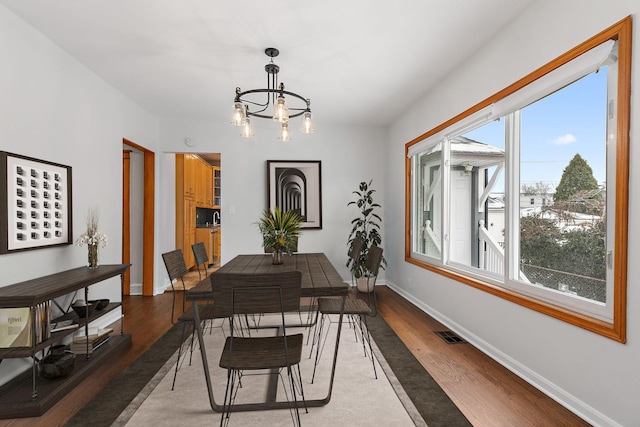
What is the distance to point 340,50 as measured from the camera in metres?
3.15

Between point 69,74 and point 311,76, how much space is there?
7.30 ft

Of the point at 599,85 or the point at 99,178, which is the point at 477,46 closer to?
the point at 599,85

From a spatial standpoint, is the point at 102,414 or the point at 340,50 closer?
the point at 102,414

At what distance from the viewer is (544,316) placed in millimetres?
2352

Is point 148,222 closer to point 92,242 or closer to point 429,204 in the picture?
point 92,242

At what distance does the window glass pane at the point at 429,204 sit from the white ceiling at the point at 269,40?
34.4 inches

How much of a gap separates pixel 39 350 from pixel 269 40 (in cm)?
273

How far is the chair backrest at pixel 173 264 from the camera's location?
8.77 ft

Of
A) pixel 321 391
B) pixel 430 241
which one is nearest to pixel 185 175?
pixel 430 241

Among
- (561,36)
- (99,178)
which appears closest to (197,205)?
(99,178)

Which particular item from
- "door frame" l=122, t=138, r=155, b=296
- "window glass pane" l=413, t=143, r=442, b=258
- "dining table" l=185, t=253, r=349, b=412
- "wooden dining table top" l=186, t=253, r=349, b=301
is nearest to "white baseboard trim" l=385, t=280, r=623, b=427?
"window glass pane" l=413, t=143, r=442, b=258

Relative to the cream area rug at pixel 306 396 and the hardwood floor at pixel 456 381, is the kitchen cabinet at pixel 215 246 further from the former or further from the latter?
the cream area rug at pixel 306 396

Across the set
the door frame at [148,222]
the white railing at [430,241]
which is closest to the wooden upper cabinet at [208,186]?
the door frame at [148,222]

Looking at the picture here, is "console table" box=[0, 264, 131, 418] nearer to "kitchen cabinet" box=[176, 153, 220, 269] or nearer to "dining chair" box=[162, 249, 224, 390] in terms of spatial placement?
"dining chair" box=[162, 249, 224, 390]
